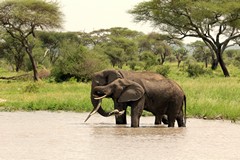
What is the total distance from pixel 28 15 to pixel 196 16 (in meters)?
9.54

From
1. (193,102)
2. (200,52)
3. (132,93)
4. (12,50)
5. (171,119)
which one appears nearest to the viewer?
(132,93)

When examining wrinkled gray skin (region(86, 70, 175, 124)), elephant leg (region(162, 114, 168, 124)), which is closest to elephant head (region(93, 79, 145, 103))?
wrinkled gray skin (region(86, 70, 175, 124))

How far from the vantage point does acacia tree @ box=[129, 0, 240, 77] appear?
3388 centimetres

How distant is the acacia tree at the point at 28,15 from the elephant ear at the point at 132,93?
20746 millimetres

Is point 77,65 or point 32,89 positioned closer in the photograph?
point 32,89

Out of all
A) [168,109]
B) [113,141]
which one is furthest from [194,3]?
[113,141]

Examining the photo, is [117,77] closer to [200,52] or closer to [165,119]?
[165,119]

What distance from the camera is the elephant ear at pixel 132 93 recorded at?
11.5 metres

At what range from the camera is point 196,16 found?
3422cm

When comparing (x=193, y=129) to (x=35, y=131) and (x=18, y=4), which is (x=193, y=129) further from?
(x=18, y=4)

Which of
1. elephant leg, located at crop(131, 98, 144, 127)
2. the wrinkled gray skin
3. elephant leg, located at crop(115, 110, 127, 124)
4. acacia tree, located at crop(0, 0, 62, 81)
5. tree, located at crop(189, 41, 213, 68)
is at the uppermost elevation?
acacia tree, located at crop(0, 0, 62, 81)

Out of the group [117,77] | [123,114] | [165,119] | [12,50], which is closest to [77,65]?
[165,119]

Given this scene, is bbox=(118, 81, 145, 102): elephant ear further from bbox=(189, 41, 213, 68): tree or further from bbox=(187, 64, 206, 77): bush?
bbox=(189, 41, 213, 68): tree

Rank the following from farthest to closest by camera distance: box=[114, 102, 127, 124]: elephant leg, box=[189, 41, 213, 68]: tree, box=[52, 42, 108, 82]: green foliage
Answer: box=[189, 41, 213, 68]: tree
box=[52, 42, 108, 82]: green foliage
box=[114, 102, 127, 124]: elephant leg
